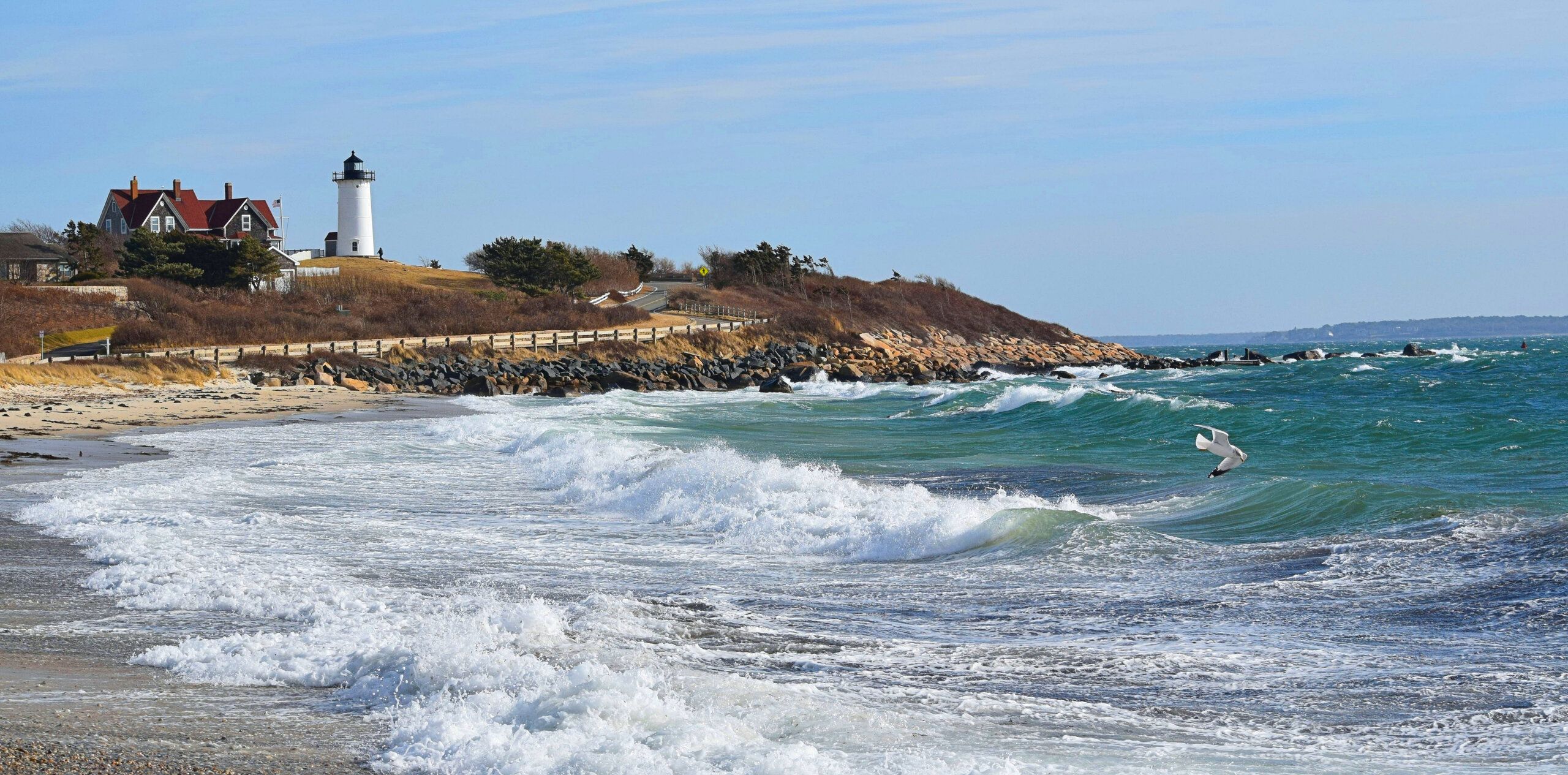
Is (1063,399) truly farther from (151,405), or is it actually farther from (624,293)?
(624,293)

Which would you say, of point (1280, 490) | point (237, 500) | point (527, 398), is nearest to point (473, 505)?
point (237, 500)

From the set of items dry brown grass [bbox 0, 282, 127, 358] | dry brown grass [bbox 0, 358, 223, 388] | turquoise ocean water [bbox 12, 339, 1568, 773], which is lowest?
turquoise ocean water [bbox 12, 339, 1568, 773]

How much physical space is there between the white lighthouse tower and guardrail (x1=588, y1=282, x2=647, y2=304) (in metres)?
17.8

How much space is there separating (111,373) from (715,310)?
1562 inches

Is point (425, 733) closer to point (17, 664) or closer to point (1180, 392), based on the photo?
point (17, 664)

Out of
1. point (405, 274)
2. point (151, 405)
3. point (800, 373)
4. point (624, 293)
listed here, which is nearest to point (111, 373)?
point (151, 405)

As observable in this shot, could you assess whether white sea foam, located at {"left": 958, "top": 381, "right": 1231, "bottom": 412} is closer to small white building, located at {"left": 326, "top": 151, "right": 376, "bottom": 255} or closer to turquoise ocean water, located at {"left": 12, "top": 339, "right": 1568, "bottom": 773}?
turquoise ocean water, located at {"left": 12, "top": 339, "right": 1568, "bottom": 773}

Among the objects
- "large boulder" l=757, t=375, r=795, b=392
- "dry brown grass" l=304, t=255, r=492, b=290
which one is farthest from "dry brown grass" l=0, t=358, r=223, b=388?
"dry brown grass" l=304, t=255, r=492, b=290

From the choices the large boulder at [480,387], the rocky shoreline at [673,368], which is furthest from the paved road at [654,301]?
the large boulder at [480,387]

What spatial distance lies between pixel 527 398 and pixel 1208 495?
27.1 m

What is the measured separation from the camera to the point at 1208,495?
16.5 metres

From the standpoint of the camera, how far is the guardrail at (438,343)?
4050cm

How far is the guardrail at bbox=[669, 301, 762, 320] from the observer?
7169 cm

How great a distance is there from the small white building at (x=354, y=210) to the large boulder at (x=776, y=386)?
4447 cm
